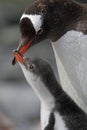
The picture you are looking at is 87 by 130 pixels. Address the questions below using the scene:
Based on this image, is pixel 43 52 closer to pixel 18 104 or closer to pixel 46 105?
pixel 18 104

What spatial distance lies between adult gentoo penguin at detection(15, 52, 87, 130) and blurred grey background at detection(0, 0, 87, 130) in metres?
0.60

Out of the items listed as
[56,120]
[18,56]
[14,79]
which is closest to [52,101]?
[56,120]

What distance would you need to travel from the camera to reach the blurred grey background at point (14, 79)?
8.23 feet

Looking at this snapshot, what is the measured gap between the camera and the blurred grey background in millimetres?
2510

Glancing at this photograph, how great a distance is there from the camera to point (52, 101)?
4.83ft

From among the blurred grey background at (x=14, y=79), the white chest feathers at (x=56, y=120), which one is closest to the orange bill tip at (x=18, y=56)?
the white chest feathers at (x=56, y=120)

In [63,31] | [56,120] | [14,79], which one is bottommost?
[14,79]

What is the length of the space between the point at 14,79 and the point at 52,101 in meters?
1.79

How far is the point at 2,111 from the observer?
2.45 m

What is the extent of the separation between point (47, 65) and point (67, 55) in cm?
8

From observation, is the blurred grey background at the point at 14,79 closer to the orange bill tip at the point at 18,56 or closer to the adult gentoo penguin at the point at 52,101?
the adult gentoo penguin at the point at 52,101

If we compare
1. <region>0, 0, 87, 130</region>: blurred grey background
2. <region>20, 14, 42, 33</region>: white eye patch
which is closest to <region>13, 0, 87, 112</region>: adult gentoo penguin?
<region>20, 14, 42, 33</region>: white eye patch

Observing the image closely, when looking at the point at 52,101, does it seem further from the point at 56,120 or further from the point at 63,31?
the point at 63,31

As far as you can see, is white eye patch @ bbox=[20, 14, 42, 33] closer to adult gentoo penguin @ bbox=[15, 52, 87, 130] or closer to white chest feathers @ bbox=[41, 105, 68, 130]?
adult gentoo penguin @ bbox=[15, 52, 87, 130]
